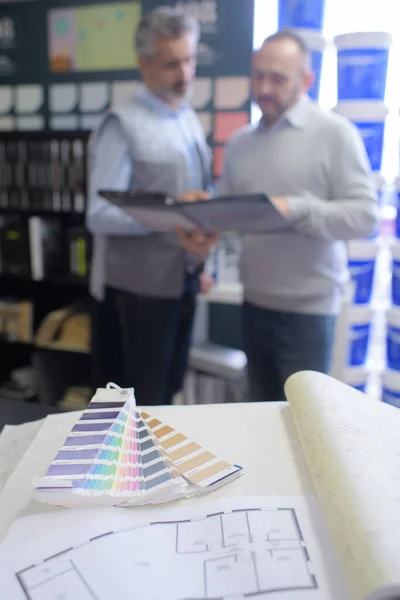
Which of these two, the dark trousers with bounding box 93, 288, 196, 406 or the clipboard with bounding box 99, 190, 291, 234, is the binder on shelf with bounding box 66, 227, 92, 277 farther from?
the clipboard with bounding box 99, 190, 291, 234

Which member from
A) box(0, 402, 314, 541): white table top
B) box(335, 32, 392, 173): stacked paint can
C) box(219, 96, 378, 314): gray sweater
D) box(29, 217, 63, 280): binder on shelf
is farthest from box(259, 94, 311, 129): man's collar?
box(29, 217, 63, 280): binder on shelf

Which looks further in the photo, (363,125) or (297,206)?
(363,125)

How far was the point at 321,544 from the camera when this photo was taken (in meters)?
0.49

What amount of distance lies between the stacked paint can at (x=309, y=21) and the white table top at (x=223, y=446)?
1.41 metres

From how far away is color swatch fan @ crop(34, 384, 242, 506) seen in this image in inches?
21.0

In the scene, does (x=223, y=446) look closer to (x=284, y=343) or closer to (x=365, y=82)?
(x=284, y=343)

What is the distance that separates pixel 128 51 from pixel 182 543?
2.20 meters

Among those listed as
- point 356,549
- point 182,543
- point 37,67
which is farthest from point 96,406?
point 37,67

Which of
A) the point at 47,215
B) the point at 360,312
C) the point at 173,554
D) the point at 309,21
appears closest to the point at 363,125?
the point at 309,21

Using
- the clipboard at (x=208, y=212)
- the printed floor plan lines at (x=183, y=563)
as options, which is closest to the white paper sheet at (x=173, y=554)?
A: the printed floor plan lines at (x=183, y=563)

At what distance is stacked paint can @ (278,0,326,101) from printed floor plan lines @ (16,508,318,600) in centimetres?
166

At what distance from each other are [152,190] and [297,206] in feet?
1.56

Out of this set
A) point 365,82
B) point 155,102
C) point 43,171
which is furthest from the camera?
point 43,171

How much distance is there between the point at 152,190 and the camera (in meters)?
1.55
